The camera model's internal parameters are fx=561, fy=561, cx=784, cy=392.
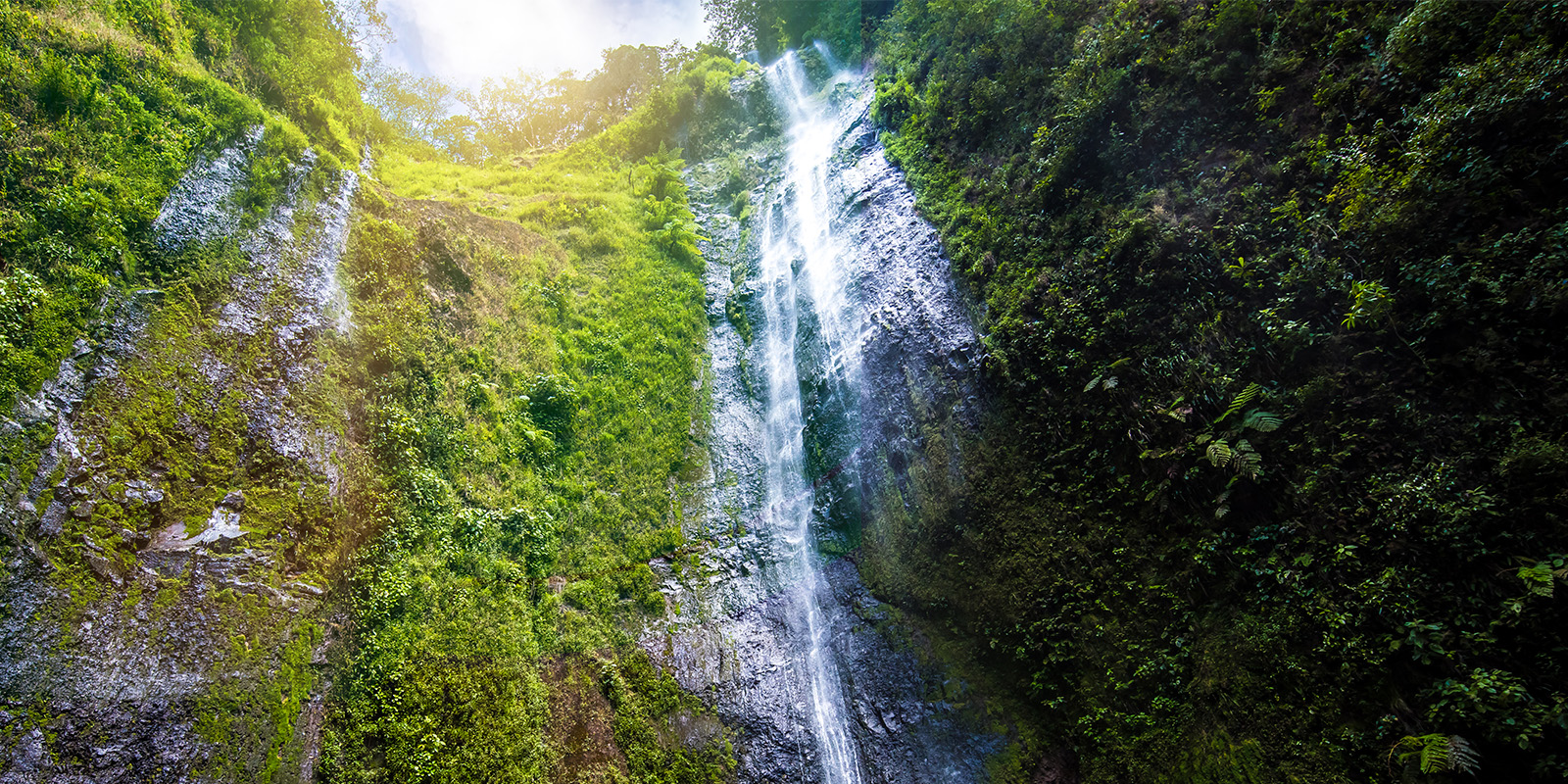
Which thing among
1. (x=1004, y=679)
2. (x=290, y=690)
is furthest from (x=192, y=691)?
(x=1004, y=679)

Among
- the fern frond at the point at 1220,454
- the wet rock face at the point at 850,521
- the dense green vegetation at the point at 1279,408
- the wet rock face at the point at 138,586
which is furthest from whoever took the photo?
the wet rock face at the point at 850,521

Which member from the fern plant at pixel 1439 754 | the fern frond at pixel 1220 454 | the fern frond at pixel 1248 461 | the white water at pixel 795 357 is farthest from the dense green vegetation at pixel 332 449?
the fern frond at pixel 1248 461

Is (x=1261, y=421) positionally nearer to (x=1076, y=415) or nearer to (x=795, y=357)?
(x=1076, y=415)

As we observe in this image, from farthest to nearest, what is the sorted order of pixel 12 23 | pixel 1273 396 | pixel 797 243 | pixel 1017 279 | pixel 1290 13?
1. pixel 797 243
2. pixel 1017 279
3. pixel 12 23
4. pixel 1290 13
5. pixel 1273 396

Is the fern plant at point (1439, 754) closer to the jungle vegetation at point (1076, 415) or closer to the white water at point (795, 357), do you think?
the jungle vegetation at point (1076, 415)

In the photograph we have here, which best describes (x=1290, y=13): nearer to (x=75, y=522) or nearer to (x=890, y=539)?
(x=890, y=539)
